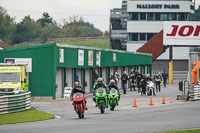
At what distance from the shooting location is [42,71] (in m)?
36.6

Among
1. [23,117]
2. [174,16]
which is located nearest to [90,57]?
[23,117]

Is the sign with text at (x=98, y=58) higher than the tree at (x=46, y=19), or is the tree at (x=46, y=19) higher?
the tree at (x=46, y=19)

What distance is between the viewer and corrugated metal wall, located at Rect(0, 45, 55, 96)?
36375mm

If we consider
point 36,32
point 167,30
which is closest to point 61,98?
point 167,30

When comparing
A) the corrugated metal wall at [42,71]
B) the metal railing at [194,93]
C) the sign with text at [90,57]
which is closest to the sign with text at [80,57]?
the sign with text at [90,57]

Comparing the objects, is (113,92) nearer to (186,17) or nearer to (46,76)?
(46,76)

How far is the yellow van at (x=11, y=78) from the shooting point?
32.9 m

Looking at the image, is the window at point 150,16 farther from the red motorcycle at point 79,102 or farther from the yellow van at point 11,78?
the red motorcycle at point 79,102

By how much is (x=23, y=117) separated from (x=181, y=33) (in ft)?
151

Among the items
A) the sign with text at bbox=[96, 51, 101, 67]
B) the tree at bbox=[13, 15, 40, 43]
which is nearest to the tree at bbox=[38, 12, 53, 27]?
the tree at bbox=[13, 15, 40, 43]

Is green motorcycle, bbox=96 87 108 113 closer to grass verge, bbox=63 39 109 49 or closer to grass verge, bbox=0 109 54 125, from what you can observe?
grass verge, bbox=0 109 54 125

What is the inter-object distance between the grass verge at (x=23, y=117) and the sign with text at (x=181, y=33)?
141 ft

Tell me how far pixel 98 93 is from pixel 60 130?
6908 mm

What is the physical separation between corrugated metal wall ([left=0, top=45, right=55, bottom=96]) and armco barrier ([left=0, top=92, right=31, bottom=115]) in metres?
9.40
